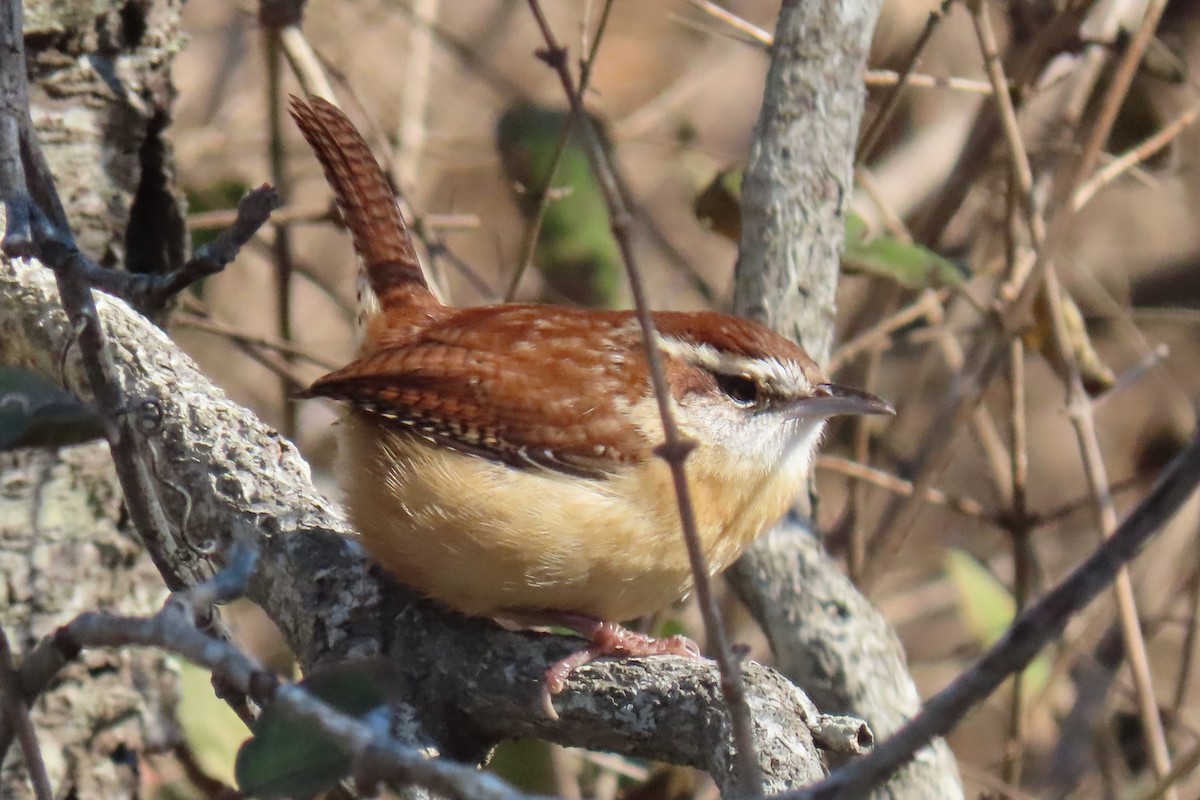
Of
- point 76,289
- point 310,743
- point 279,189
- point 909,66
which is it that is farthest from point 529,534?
point 279,189

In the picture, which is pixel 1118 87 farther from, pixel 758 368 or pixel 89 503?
pixel 89 503

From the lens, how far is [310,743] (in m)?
1.38

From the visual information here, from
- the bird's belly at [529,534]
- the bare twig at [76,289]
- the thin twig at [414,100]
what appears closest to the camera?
the bare twig at [76,289]

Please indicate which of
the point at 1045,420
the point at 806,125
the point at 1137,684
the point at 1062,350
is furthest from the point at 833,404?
the point at 1045,420

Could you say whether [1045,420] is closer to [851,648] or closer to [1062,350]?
[1062,350]

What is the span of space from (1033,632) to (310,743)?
75 centimetres

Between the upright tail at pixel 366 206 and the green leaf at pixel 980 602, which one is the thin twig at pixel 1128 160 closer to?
the green leaf at pixel 980 602

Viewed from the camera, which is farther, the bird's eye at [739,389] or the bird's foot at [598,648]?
the bird's eye at [739,389]

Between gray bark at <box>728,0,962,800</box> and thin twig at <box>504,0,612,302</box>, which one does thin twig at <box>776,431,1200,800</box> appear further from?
thin twig at <box>504,0,612,302</box>

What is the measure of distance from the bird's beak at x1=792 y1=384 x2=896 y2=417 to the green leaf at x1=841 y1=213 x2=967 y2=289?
0.58 meters

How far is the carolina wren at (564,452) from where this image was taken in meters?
2.41

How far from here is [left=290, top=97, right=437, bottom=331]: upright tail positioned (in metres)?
3.07

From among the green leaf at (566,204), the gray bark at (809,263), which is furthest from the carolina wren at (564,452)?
the green leaf at (566,204)

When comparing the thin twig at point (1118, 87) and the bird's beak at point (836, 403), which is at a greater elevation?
the thin twig at point (1118, 87)
